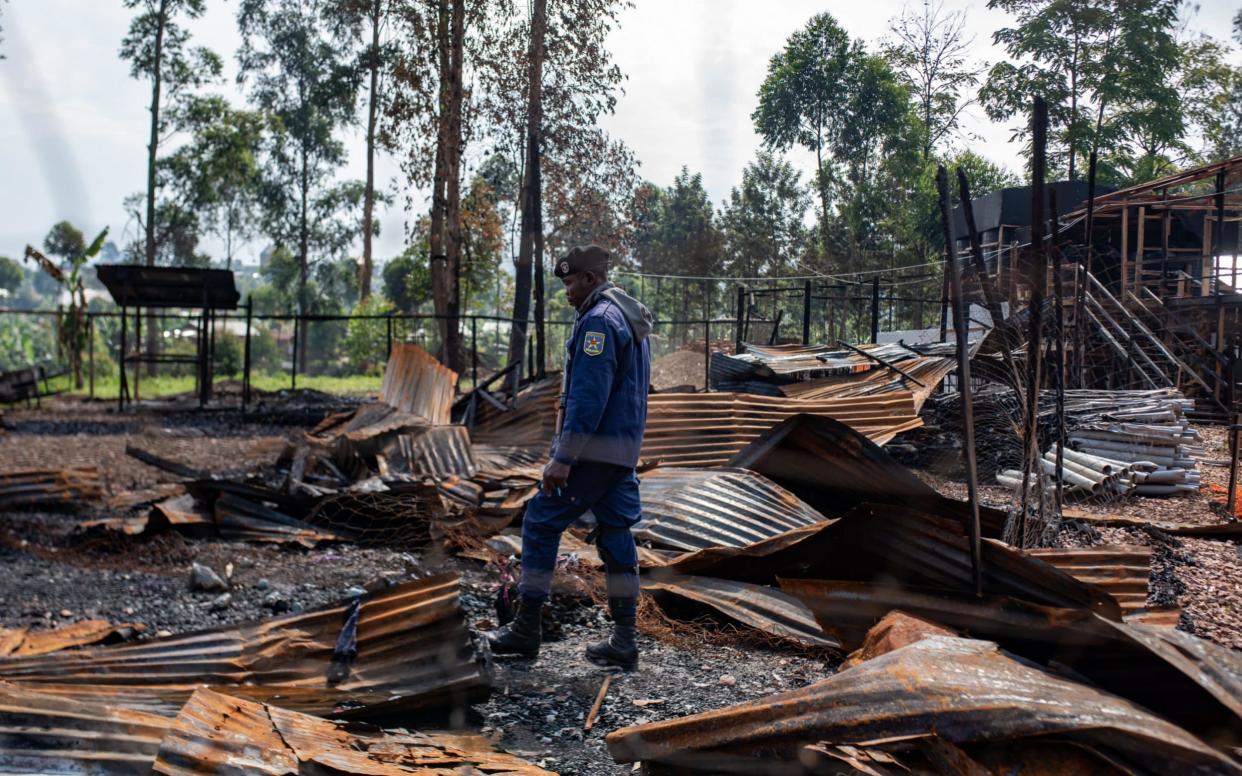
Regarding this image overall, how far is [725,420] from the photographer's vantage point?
331 inches

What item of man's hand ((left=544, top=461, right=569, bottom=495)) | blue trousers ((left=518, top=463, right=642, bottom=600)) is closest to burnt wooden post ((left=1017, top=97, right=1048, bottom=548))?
blue trousers ((left=518, top=463, right=642, bottom=600))

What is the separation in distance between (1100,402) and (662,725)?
949 centimetres

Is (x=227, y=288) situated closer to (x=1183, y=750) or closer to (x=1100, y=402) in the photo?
(x=1100, y=402)

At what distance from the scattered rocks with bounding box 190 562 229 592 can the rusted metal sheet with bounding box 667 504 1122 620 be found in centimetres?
250

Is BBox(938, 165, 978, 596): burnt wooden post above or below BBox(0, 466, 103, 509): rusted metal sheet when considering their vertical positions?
above

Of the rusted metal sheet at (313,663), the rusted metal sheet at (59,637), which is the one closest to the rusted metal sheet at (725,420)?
the rusted metal sheet at (313,663)

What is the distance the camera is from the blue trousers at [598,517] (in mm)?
4078

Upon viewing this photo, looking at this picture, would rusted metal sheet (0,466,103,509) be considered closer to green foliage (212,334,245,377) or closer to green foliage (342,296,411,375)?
green foliage (342,296,411,375)

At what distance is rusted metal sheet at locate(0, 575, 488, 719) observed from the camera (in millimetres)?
3059

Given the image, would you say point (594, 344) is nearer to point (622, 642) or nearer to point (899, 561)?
point (622, 642)

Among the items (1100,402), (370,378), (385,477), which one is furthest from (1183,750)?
(370,378)

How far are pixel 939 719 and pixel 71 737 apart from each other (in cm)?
216

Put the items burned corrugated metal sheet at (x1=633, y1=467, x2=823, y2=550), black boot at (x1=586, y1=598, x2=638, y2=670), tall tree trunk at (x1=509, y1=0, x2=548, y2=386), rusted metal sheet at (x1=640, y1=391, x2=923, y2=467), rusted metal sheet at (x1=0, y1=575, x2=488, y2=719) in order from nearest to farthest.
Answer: rusted metal sheet at (x1=0, y1=575, x2=488, y2=719), black boot at (x1=586, y1=598, x2=638, y2=670), burned corrugated metal sheet at (x1=633, y1=467, x2=823, y2=550), rusted metal sheet at (x1=640, y1=391, x2=923, y2=467), tall tree trunk at (x1=509, y1=0, x2=548, y2=386)

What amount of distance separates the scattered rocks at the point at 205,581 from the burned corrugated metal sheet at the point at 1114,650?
11.6ft
